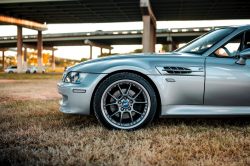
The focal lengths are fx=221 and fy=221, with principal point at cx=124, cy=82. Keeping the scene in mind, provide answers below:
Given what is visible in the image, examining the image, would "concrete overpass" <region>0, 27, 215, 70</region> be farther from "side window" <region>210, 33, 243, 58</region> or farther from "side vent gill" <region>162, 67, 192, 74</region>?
"side vent gill" <region>162, 67, 192, 74</region>

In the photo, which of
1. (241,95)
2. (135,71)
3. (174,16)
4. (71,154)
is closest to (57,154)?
(71,154)

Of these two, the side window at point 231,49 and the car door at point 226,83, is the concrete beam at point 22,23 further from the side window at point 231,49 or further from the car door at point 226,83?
the car door at point 226,83

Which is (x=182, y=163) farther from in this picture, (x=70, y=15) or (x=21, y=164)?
(x=70, y=15)

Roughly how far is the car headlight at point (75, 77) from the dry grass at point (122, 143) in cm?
65

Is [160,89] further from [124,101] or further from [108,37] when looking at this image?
[108,37]

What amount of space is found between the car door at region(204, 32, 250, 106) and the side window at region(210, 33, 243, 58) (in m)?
0.12

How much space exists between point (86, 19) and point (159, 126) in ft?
96.8

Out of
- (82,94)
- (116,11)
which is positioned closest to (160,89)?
(82,94)

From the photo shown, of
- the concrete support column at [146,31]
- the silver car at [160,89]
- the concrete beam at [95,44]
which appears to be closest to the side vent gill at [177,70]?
the silver car at [160,89]

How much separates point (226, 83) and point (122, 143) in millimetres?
1526

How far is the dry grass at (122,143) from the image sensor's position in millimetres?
2062

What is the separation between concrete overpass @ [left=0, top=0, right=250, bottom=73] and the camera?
2208cm

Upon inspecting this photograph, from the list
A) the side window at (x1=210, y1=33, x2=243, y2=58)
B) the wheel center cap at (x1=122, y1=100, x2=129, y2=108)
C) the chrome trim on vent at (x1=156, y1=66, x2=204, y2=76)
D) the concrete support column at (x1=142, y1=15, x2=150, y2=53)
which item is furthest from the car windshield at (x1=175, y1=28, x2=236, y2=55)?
the concrete support column at (x1=142, y1=15, x2=150, y2=53)

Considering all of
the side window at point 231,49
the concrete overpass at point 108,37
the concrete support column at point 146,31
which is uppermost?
the concrete overpass at point 108,37
